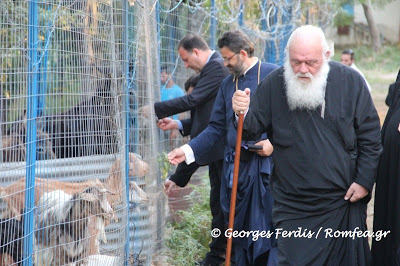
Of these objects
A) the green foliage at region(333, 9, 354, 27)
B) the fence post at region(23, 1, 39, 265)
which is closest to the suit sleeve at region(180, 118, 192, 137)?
the fence post at region(23, 1, 39, 265)

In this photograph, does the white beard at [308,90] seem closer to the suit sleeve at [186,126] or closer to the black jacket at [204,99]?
the black jacket at [204,99]

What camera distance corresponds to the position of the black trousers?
6.71 m

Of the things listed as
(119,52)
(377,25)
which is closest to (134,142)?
(119,52)

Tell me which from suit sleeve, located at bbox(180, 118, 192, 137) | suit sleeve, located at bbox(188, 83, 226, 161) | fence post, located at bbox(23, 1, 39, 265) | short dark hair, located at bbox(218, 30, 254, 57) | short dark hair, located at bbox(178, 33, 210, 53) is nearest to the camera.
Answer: fence post, located at bbox(23, 1, 39, 265)

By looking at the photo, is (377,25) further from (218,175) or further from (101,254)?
(101,254)

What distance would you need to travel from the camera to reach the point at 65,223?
463 centimetres

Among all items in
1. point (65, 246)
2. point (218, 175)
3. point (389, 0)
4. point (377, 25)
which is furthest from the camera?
point (377, 25)

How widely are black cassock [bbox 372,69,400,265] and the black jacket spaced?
165 centimetres

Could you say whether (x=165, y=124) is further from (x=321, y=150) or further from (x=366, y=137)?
(x=366, y=137)

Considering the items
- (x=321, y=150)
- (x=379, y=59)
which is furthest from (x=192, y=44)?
(x=379, y=59)

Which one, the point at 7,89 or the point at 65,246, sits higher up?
the point at 7,89

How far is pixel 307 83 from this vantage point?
15.7ft

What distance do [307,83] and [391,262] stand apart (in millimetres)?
1891

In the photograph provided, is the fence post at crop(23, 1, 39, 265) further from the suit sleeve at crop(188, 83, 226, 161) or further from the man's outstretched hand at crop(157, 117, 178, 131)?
the man's outstretched hand at crop(157, 117, 178, 131)
